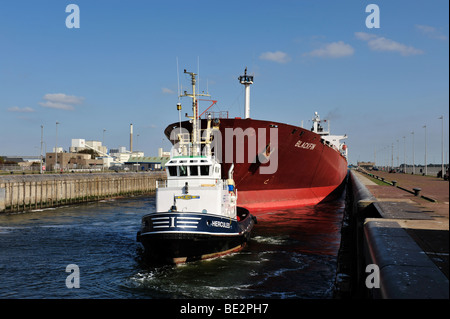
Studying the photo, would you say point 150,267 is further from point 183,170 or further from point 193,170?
point 193,170

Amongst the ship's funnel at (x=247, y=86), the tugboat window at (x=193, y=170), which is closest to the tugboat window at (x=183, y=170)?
the tugboat window at (x=193, y=170)

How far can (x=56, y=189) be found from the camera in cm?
4388

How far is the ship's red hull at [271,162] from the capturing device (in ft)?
102

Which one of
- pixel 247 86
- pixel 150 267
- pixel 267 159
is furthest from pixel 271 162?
pixel 150 267

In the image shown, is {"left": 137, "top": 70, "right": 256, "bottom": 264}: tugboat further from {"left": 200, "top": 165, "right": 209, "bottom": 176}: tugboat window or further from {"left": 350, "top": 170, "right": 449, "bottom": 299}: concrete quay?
{"left": 350, "top": 170, "right": 449, "bottom": 299}: concrete quay

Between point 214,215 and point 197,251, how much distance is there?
5.99 feet

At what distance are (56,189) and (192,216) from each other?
1348 inches

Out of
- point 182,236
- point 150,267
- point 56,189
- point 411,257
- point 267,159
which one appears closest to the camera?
point 411,257

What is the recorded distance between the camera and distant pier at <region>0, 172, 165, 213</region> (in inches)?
1469

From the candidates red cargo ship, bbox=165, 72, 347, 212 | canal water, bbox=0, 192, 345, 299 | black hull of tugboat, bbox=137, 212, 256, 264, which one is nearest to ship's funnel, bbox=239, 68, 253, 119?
red cargo ship, bbox=165, 72, 347, 212

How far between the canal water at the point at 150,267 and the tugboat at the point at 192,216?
717mm
